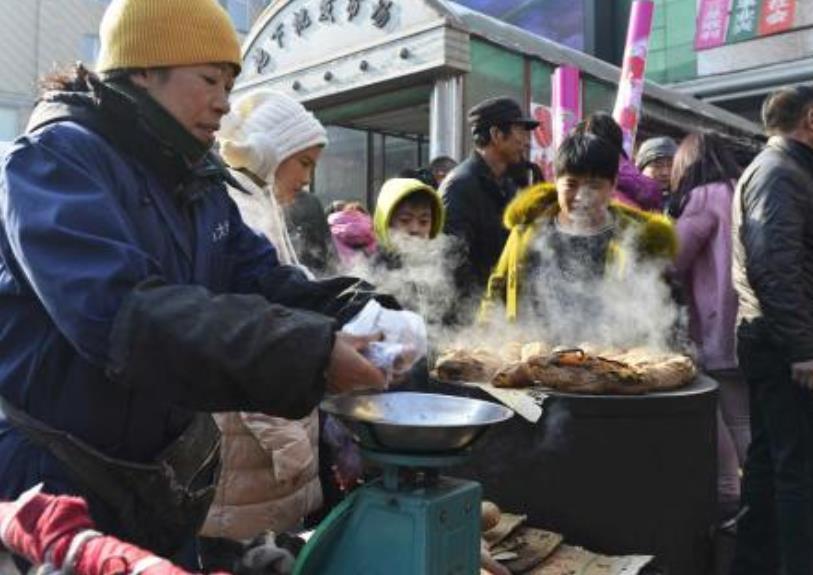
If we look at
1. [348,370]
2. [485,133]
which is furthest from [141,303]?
[485,133]

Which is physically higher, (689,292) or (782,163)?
(782,163)

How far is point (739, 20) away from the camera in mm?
14477

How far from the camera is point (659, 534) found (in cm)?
320

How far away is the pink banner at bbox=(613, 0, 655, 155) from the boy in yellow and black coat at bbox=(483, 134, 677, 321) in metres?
2.88

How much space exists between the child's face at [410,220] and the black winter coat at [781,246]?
1753 mm

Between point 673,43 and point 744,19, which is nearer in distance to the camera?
point 744,19

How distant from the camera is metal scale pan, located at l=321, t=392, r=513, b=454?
1.59 metres

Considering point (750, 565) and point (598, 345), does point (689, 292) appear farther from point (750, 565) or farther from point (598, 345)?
point (750, 565)

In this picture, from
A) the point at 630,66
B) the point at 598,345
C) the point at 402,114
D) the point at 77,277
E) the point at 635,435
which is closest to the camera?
the point at 77,277

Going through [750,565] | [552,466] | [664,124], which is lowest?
[750,565]

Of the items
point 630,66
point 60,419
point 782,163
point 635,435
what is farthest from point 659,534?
point 630,66

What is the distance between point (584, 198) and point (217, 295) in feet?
9.36

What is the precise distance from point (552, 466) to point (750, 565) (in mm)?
1441

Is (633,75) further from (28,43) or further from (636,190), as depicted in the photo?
(28,43)
